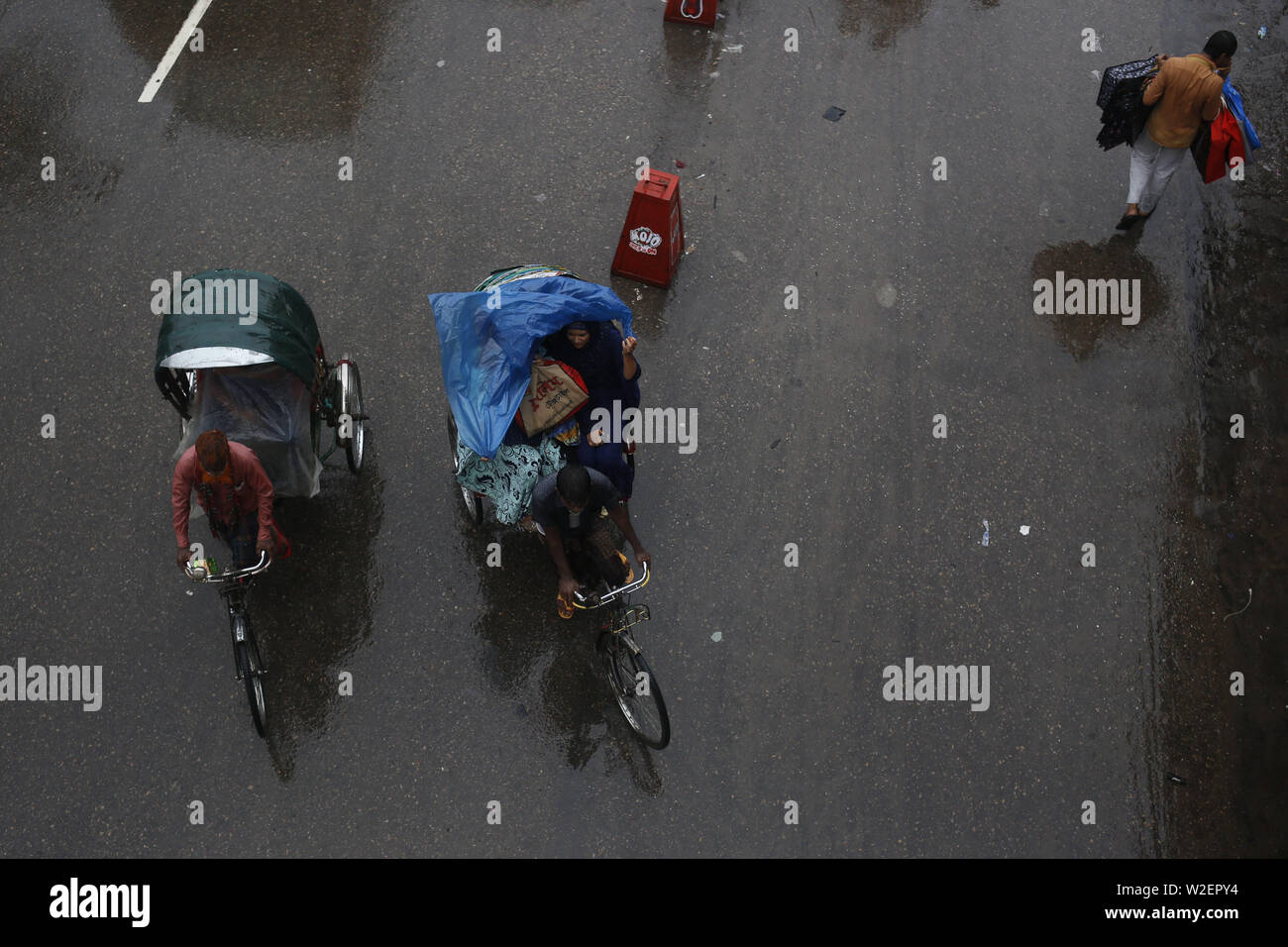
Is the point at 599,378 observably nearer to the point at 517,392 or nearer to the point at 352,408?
the point at 517,392

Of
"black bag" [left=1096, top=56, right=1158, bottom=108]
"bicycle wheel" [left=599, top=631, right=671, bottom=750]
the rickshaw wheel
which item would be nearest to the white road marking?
the rickshaw wheel

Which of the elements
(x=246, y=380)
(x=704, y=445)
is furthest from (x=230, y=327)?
(x=704, y=445)

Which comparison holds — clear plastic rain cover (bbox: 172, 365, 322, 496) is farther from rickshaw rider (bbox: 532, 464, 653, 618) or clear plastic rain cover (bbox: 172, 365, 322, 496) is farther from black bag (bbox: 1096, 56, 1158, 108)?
black bag (bbox: 1096, 56, 1158, 108)

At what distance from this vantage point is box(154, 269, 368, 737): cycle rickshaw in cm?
579

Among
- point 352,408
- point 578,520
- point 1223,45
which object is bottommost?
point 578,520

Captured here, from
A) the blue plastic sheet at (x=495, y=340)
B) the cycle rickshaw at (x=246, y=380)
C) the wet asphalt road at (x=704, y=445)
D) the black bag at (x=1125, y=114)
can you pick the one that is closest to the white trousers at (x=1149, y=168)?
the black bag at (x=1125, y=114)

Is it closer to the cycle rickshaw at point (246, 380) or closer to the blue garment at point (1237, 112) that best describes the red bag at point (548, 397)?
the cycle rickshaw at point (246, 380)

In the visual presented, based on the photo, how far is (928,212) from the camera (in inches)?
→ 344

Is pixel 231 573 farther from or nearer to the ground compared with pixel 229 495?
nearer to the ground

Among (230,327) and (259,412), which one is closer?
(230,327)

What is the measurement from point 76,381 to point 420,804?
4089 millimetres

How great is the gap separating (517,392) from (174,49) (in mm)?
5840

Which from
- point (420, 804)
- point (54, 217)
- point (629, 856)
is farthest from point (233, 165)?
point (629, 856)

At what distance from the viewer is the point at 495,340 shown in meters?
6.14
